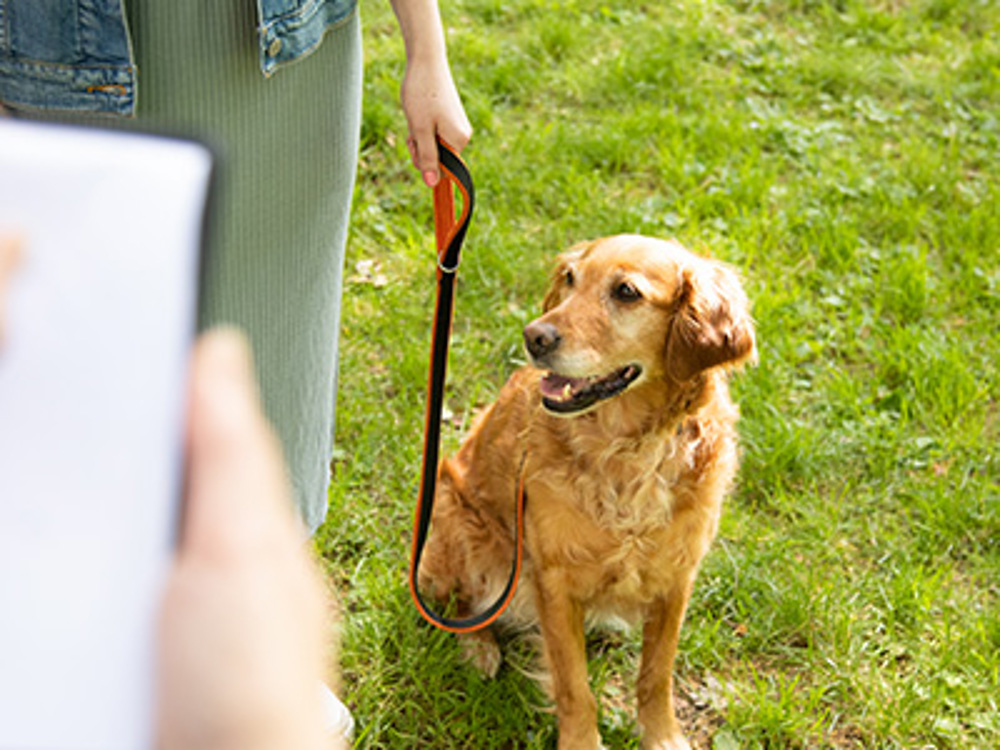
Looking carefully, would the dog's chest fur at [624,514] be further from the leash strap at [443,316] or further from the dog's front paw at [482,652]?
the dog's front paw at [482,652]

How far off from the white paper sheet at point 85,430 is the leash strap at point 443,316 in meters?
1.56

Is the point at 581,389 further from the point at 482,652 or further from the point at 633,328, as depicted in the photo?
the point at 482,652

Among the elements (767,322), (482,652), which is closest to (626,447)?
(482,652)

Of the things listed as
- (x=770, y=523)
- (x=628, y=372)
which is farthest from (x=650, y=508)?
(x=770, y=523)

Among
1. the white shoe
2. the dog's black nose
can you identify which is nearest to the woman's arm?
the dog's black nose

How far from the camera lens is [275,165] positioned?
1825 millimetres

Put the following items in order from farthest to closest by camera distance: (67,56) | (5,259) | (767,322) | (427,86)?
(767,322) → (427,86) → (67,56) → (5,259)

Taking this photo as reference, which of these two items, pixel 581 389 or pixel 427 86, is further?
pixel 581 389

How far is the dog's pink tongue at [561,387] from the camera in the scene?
95.6 inches

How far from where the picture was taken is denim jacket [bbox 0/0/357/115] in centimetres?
149

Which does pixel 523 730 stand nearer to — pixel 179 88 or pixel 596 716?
pixel 596 716

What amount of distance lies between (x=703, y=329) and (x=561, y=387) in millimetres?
361

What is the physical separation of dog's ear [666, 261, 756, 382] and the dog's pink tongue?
22 cm

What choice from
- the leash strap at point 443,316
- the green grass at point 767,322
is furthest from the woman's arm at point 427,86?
the green grass at point 767,322
